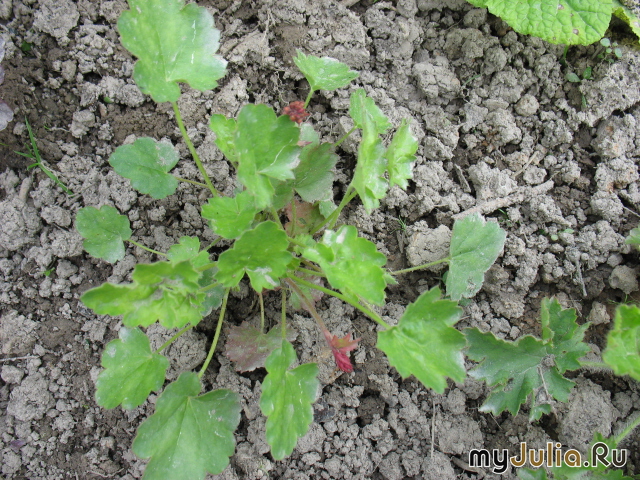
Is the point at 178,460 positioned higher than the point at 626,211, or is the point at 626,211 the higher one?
the point at 626,211

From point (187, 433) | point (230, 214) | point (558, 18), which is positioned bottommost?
point (187, 433)

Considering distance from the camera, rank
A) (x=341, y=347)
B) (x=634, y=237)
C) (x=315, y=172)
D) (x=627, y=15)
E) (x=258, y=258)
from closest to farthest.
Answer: (x=258, y=258) < (x=341, y=347) < (x=315, y=172) < (x=634, y=237) < (x=627, y=15)

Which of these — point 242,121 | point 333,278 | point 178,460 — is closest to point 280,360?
point 333,278

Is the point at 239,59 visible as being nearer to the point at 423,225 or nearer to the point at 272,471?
the point at 423,225

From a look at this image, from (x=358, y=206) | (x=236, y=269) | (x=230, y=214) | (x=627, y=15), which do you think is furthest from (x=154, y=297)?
(x=627, y=15)

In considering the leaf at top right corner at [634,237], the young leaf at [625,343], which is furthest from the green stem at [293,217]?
the leaf at top right corner at [634,237]

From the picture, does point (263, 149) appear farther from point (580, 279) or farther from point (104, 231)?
point (580, 279)

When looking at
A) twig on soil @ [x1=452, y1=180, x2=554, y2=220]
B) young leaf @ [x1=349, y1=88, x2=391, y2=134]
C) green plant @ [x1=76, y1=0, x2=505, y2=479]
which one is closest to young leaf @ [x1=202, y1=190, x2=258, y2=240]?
Result: green plant @ [x1=76, y1=0, x2=505, y2=479]

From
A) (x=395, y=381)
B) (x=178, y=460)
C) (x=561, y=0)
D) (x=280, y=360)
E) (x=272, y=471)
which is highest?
(x=561, y=0)
